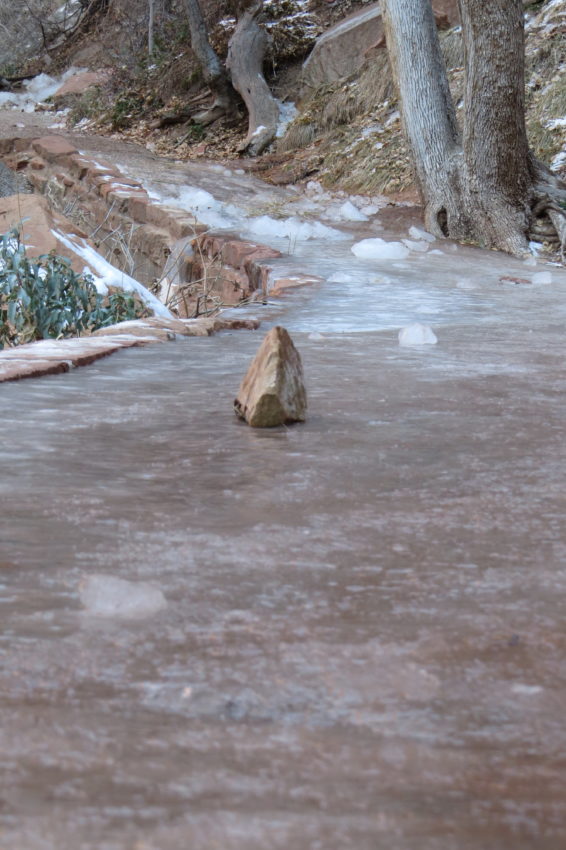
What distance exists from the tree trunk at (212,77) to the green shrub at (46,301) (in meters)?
10.6

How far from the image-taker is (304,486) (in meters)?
1.76

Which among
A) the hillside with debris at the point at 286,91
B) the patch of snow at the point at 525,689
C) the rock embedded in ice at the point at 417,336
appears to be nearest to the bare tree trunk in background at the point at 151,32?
the hillside with debris at the point at 286,91

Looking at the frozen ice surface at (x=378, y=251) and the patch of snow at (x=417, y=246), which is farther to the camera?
the patch of snow at (x=417, y=246)

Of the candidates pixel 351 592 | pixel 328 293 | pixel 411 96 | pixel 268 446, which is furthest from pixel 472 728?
pixel 411 96

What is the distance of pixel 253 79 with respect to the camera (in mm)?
13641

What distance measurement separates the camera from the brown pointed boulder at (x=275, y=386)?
2193 mm

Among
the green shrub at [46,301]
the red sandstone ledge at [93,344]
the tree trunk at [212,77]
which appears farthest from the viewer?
the tree trunk at [212,77]

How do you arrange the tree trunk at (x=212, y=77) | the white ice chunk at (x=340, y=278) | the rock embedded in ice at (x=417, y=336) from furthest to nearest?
1. the tree trunk at (x=212, y=77)
2. the white ice chunk at (x=340, y=278)
3. the rock embedded in ice at (x=417, y=336)

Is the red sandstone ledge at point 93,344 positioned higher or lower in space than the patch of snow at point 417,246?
lower

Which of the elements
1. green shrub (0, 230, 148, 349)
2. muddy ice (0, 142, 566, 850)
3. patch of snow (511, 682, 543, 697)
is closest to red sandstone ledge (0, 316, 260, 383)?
muddy ice (0, 142, 566, 850)

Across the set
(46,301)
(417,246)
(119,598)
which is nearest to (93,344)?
(46,301)

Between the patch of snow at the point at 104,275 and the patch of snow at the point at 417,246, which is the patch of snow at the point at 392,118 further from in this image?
the patch of snow at the point at 104,275

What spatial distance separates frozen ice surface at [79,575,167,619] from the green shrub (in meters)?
2.97

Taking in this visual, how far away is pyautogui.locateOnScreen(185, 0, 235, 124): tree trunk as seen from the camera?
14188 millimetres
